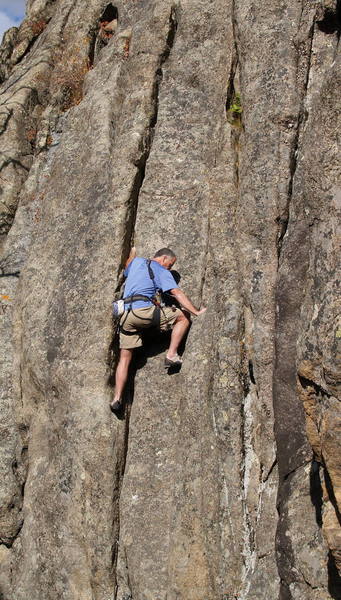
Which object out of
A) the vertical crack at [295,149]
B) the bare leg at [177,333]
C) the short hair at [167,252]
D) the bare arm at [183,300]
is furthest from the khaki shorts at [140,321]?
the vertical crack at [295,149]

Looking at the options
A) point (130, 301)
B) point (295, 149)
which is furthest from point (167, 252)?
point (295, 149)

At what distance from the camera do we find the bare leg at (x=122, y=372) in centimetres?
1219

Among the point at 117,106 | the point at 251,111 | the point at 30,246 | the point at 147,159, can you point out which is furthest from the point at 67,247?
the point at 251,111

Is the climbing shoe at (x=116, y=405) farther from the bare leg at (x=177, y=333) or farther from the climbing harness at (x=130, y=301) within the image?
the climbing harness at (x=130, y=301)

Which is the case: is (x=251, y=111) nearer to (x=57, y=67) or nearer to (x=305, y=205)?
(x=305, y=205)

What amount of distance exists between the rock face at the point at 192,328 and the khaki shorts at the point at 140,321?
18.4 inches

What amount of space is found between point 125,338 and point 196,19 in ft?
25.2

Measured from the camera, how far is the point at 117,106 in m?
15.0

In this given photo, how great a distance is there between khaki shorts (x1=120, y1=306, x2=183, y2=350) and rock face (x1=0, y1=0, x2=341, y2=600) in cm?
47

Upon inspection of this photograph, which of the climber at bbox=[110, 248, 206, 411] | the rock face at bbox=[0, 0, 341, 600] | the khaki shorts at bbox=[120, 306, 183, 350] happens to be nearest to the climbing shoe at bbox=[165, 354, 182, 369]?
the climber at bbox=[110, 248, 206, 411]

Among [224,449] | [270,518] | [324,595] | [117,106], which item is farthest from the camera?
[117,106]

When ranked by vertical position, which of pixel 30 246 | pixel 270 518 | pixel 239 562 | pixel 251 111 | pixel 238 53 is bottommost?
pixel 239 562

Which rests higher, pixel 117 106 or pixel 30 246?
pixel 117 106

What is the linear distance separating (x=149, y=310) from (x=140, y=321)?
25cm
